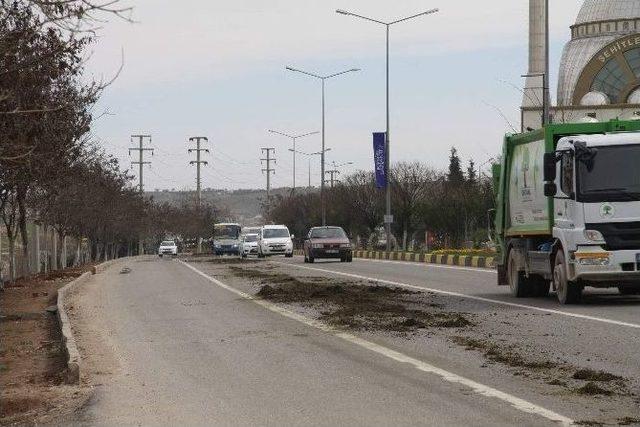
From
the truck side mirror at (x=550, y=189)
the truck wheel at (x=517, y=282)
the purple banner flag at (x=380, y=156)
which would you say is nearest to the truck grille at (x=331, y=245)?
the purple banner flag at (x=380, y=156)

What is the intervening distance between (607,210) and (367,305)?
13.8 ft

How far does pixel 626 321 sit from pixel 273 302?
7.64 meters

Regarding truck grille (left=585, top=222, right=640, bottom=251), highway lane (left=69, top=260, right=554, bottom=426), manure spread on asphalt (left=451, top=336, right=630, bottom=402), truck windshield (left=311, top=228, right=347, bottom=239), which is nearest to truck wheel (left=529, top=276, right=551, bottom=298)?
truck grille (left=585, top=222, right=640, bottom=251)

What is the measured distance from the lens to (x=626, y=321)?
16984 mm

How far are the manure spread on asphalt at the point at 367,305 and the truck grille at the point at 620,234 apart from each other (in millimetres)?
2597

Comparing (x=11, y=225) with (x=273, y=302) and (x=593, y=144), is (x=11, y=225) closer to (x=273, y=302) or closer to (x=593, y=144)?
Answer: (x=273, y=302)

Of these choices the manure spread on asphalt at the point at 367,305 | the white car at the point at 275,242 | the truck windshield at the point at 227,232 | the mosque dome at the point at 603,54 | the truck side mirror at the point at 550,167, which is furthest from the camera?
the mosque dome at the point at 603,54

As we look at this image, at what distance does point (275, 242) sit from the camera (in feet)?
216

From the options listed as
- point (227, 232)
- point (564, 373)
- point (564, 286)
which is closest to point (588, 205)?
point (564, 286)

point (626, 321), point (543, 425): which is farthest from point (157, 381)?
point (626, 321)

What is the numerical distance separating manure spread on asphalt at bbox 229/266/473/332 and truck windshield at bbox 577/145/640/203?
278cm

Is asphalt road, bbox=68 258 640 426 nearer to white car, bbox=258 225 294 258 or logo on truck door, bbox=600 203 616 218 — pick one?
logo on truck door, bbox=600 203 616 218

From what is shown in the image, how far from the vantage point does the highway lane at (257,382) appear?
30.3 feet

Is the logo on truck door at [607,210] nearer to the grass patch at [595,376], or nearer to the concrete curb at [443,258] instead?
the grass patch at [595,376]
